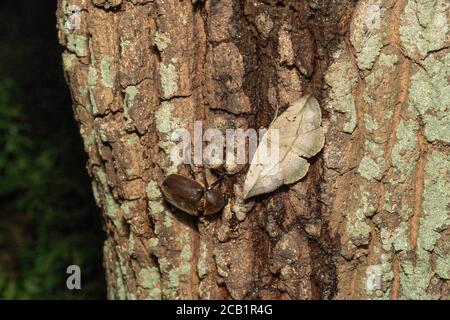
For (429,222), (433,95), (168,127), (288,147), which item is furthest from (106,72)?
(429,222)

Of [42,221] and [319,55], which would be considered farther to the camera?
[42,221]

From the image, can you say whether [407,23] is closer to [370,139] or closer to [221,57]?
[370,139]

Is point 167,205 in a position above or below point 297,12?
→ below

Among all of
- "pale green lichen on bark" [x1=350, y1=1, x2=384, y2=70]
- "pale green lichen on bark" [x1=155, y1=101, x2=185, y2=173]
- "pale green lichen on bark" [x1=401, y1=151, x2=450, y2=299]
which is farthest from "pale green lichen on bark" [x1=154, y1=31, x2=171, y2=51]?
"pale green lichen on bark" [x1=401, y1=151, x2=450, y2=299]

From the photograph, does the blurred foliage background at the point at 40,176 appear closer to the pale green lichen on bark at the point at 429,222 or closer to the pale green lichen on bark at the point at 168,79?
the pale green lichen on bark at the point at 168,79

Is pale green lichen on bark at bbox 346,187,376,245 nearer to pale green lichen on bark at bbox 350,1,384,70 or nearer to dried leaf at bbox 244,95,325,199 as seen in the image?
dried leaf at bbox 244,95,325,199
